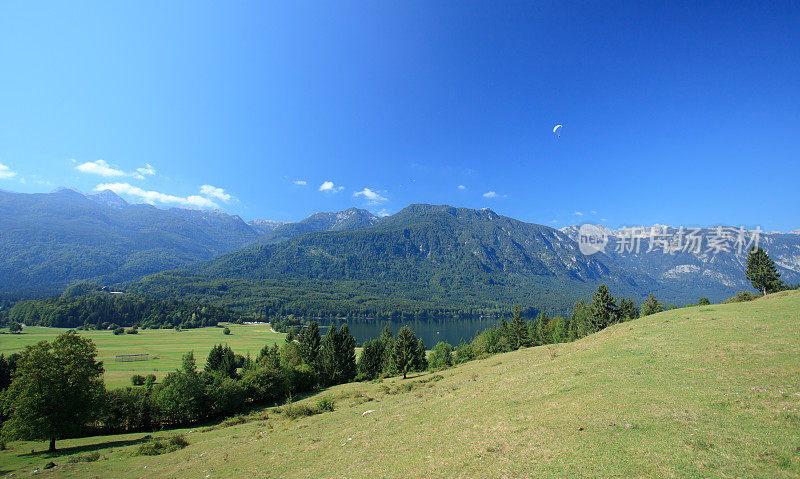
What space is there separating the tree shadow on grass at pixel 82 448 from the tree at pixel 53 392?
1.05 meters

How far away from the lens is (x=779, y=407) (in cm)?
1034

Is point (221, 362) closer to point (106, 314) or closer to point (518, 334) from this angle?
point (518, 334)

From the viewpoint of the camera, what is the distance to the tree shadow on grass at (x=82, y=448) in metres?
24.6

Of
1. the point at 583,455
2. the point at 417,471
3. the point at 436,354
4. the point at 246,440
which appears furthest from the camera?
the point at 436,354

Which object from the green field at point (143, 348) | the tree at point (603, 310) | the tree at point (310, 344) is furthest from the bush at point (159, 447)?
the tree at point (603, 310)

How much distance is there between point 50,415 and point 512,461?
38489 mm

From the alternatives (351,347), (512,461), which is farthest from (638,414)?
(351,347)

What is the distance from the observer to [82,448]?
26.7 metres

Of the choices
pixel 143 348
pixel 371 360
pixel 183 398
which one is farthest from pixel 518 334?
pixel 143 348

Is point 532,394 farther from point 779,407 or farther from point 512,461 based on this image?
point 779,407

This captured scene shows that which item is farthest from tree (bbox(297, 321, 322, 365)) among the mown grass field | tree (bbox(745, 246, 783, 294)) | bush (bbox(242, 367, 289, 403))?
tree (bbox(745, 246, 783, 294))

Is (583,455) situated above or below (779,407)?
below

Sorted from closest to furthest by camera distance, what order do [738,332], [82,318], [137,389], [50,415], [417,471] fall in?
[417,471], [738,332], [50,415], [137,389], [82,318]

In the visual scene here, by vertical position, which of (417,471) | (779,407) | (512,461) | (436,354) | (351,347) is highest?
(779,407)
